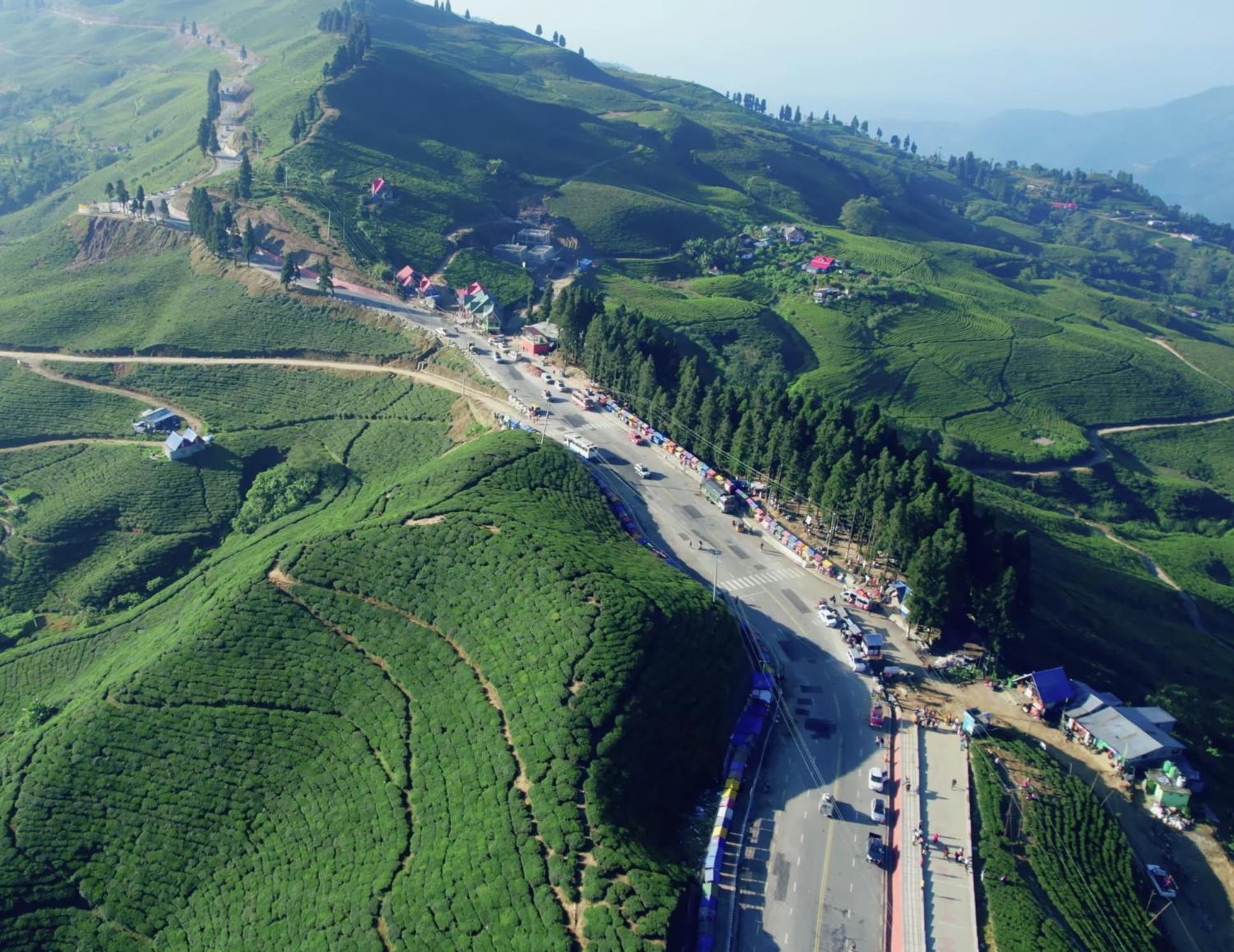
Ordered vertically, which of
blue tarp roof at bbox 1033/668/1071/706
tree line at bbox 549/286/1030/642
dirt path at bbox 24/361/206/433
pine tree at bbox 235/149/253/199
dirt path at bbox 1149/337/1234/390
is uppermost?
→ pine tree at bbox 235/149/253/199

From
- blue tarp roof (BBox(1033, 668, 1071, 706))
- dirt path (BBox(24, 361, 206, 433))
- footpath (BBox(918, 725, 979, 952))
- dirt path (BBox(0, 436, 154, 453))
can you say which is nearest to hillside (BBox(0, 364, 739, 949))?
footpath (BBox(918, 725, 979, 952))

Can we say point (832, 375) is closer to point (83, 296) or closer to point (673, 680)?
point (673, 680)

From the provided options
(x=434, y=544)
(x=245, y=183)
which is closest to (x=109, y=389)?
(x=245, y=183)

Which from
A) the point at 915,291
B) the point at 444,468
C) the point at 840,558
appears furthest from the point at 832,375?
the point at 444,468

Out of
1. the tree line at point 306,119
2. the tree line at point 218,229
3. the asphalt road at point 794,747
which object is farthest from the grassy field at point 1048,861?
the tree line at point 306,119

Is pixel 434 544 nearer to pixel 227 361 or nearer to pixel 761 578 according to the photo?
pixel 761 578

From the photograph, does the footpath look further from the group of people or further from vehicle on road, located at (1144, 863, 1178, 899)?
vehicle on road, located at (1144, 863, 1178, 899)

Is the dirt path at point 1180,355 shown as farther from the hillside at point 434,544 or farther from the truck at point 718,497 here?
the truck at point 718,497
